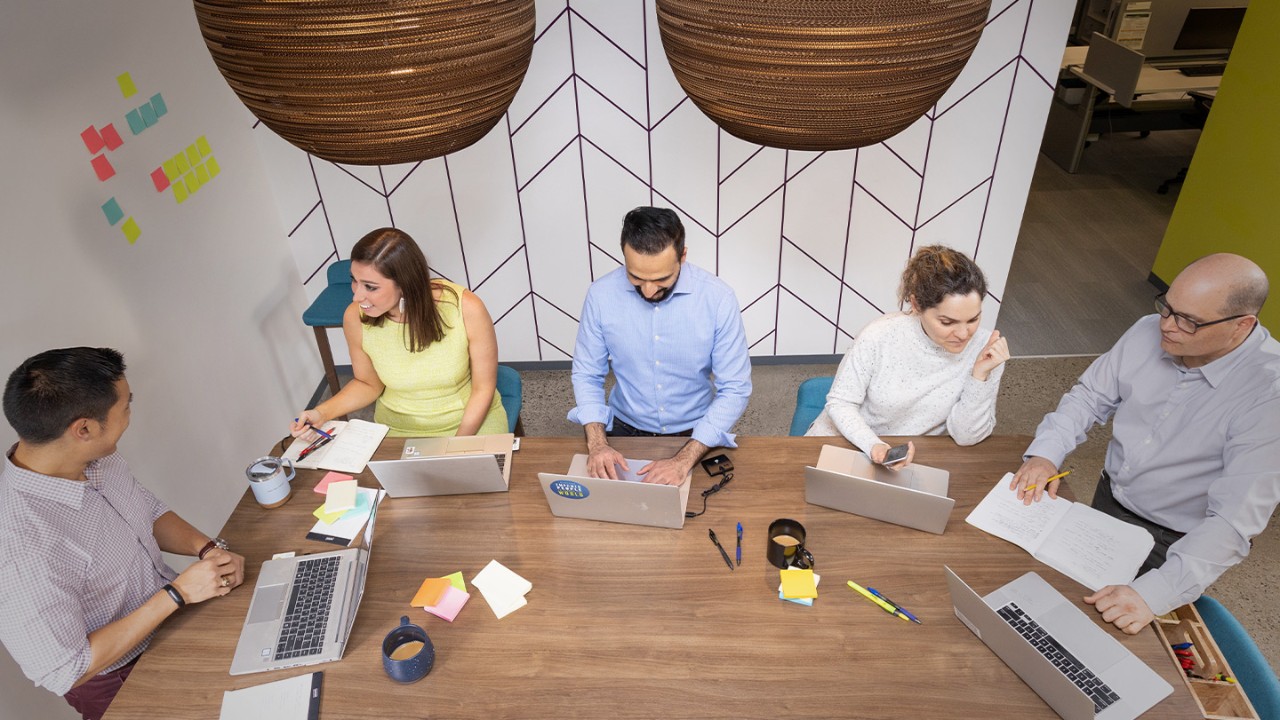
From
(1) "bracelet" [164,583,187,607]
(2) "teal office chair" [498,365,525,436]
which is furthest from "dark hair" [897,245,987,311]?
(1) "bracelet" [164,583,187,607]

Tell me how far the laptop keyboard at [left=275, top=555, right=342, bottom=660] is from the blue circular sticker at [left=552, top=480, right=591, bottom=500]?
0.59 m

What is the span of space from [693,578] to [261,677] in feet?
3.37

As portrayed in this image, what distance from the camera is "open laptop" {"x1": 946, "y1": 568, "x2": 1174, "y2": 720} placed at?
1554 mm

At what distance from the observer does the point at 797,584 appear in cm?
184

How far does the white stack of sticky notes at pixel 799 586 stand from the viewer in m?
1.82

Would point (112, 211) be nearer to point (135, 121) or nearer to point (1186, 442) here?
point (135, 121)

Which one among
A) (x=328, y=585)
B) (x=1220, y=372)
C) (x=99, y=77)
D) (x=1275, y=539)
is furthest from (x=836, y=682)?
(x=99, y=77)

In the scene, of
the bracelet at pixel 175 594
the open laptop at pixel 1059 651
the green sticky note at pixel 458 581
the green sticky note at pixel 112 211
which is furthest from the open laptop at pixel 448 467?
the green sticky note at pixel 112 211

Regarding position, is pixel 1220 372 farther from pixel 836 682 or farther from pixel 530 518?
pixel 530 518

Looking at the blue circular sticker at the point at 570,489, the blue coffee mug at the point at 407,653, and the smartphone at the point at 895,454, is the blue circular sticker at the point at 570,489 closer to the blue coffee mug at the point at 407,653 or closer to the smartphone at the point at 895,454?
the blue coffee mug at the point at 407,653

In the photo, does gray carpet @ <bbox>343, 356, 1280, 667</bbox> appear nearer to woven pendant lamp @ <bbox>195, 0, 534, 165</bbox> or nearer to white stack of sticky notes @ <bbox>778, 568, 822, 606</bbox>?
white stack of sticky notes @ <bbox>778, 568, 822, 606</bbox>

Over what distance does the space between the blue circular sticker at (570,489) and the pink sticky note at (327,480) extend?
68 centimetres

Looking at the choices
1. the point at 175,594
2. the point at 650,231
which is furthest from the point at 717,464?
the point at 175,594

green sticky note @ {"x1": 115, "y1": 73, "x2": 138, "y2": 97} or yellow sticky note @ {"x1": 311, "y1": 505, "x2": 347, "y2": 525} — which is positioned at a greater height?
green sticky note @ {"x1": 115, "y1": 73, "x2": 138, "y2": 97}
